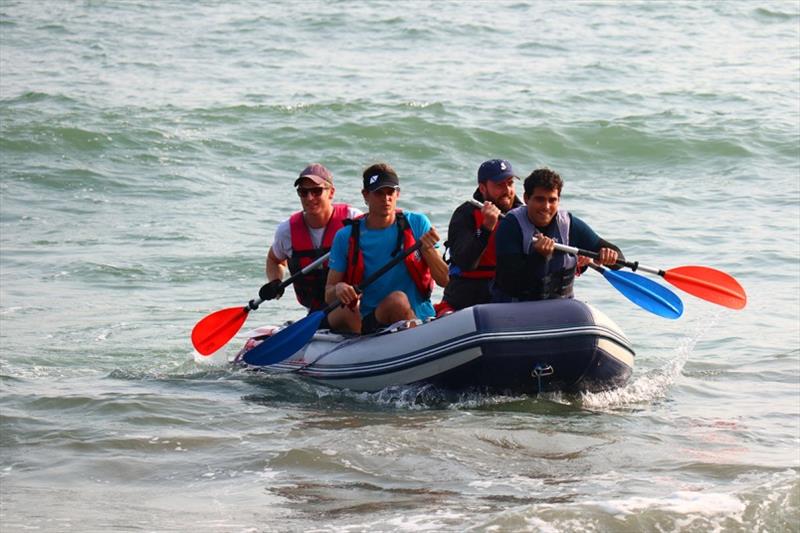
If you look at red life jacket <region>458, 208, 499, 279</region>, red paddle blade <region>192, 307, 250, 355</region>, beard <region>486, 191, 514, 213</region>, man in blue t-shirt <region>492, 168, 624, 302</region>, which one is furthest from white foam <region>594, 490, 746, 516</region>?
red paddle blade <region>192, 307, 250, 355</region>

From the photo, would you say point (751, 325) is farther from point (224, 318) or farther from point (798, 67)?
point (798, 67)

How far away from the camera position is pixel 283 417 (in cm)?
706

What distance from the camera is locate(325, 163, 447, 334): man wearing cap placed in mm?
7250

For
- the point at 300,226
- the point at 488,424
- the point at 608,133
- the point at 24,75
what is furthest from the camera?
the point at 24,75

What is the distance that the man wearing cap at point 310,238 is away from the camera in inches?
305

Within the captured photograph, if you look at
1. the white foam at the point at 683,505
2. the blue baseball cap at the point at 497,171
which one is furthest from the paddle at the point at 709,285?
the white foam at the point at 683,505

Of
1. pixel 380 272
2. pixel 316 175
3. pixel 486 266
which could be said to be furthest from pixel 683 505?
pixel 316 175

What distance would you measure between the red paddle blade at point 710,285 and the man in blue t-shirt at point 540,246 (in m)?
0.83

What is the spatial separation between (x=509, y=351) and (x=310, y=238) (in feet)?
5.42

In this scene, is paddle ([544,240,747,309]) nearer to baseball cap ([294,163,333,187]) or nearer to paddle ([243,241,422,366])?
paddle ([243,241,422,366])

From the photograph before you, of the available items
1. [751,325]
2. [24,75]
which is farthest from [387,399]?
[24,75]

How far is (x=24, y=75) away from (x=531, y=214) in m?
Result: 15.5

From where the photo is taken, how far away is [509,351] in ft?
22.5

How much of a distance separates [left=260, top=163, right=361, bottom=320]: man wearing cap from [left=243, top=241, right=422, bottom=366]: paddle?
0.27 metres
